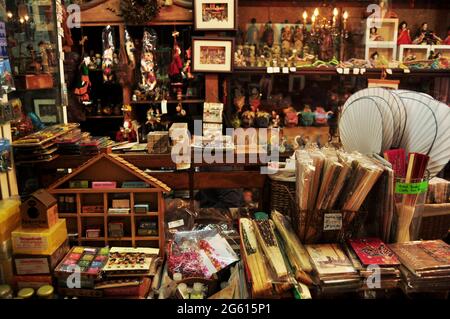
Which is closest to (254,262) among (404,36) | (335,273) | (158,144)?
(335,273)

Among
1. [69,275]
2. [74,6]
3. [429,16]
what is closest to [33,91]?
[69,275]

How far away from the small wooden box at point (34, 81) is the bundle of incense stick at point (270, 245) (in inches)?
45.3

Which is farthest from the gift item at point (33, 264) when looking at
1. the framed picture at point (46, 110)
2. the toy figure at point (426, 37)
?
the toy figure at point (426, 37)

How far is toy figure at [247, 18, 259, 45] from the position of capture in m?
3.49

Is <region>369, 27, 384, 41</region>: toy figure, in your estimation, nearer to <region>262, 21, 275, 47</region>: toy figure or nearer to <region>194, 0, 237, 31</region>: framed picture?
<region>262, 21, 275, 47</region>: toy figure

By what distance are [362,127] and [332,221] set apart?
0.48 m

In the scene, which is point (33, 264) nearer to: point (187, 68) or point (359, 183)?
point (359, 183)

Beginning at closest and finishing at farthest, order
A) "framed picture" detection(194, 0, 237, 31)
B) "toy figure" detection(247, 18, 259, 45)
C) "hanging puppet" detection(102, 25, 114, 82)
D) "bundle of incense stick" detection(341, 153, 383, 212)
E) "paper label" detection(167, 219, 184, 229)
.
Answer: "bundle of incense stick" detection(341, 153, 383, 212) < "paper label" detection(167, 219, 184, 229) < "framed picture" detection(194, 0, 237, 31) < "hanging puppet" detection(102, 25, 114, 82) < "toy figure" detection(247, 18, 259, 45)

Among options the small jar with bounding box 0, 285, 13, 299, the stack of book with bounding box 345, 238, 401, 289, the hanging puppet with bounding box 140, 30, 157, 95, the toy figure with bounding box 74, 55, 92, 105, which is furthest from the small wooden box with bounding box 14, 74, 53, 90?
the stack of book with bounding box 345, 238, 401, 289

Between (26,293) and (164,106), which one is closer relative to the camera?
(26,293)

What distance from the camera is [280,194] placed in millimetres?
1747

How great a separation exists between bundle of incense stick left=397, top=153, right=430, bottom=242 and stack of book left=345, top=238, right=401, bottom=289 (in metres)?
0.13

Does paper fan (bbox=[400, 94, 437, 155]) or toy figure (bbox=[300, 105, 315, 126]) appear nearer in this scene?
paper fan (bbox=[400, 94, 437, 155])

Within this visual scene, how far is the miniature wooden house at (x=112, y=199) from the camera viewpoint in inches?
54.9
